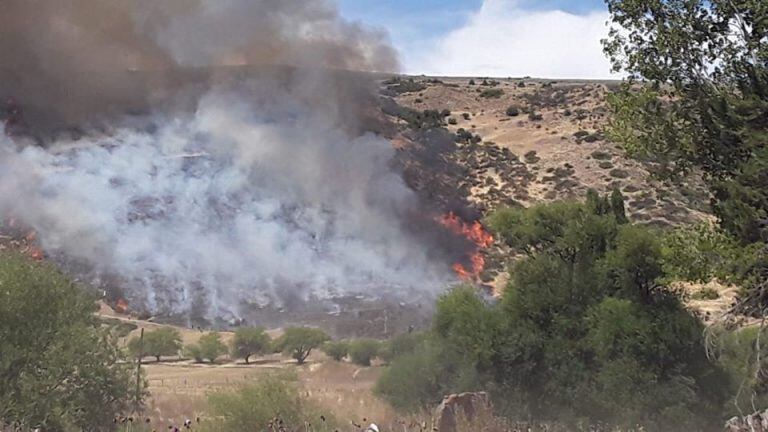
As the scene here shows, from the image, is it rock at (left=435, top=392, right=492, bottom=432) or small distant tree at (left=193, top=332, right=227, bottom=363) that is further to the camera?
small distant tree at (left=193, top=332, right=227, bottom=363)

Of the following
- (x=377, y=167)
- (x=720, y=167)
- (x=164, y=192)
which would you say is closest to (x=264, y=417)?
(x=720, y=167)

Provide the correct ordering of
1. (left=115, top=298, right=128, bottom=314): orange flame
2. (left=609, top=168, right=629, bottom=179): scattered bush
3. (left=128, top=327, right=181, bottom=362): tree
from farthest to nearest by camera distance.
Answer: (left=609, top=168, right=629, bottom=179): scattered bush < (left=115, top=298, right=128, bottom=314): orange flame < (left=128, top=327, right=181, bottom=362): tree

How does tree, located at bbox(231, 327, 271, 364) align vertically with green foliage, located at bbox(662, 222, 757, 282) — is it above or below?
below

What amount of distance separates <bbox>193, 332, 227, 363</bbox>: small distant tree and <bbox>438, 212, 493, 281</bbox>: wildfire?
15.8m

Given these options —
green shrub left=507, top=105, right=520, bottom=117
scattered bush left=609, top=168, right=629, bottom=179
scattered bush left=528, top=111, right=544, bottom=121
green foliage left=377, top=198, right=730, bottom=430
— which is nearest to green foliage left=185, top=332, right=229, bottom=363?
green foliage left=377, top=198, right=730, bottom=430

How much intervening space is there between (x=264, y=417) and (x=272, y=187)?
37.8 m

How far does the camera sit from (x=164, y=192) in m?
46.7

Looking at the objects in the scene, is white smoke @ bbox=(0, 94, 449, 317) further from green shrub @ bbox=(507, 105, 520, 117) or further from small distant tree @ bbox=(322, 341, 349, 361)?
green shrub @ bbox=(507, 105, 520, 117)

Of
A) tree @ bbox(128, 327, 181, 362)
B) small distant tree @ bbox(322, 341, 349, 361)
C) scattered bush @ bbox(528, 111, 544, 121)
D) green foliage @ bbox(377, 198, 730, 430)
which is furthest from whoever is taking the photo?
scattered bush @ bbox(528, 111, 544, 121)

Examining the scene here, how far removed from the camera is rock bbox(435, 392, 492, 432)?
13262 mm

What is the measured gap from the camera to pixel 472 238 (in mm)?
48344

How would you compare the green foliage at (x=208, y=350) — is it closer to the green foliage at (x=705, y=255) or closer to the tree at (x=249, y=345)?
the tree at (x=249, y=345)

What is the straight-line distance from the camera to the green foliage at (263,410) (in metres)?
12.8

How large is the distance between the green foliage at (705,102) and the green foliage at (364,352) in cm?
1398
